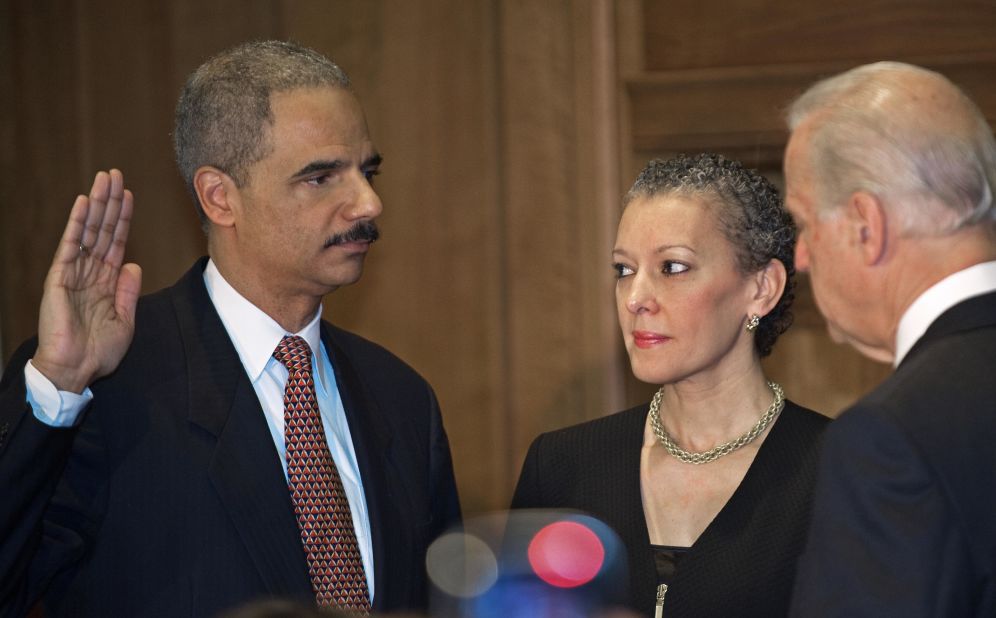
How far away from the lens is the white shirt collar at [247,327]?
8.11ft

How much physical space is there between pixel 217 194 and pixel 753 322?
45.2 inches

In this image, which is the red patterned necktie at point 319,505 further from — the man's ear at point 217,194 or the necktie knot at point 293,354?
the man's ear at point 217,194

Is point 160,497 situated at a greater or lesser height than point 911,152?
lesser

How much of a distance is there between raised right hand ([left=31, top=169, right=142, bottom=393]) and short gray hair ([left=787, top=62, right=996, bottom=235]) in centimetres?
124

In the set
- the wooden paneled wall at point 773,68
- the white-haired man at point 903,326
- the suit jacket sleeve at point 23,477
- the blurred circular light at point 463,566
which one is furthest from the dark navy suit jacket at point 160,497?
the wooden paneled wall at point 773,68

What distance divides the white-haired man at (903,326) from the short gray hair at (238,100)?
114 cm

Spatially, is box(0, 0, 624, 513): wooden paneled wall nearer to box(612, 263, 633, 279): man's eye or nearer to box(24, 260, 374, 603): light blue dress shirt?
box(612, 263, 633, 279): man's eye

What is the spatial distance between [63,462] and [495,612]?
142 cm

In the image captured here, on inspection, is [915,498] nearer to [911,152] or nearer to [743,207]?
[911,152]

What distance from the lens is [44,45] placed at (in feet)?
13.4

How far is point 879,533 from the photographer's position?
1559mm

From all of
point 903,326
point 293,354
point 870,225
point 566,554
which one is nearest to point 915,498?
point 903,326

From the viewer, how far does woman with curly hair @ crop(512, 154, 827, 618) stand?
2348 mm

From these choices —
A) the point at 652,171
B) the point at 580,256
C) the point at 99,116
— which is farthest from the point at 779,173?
the point at 99,116
